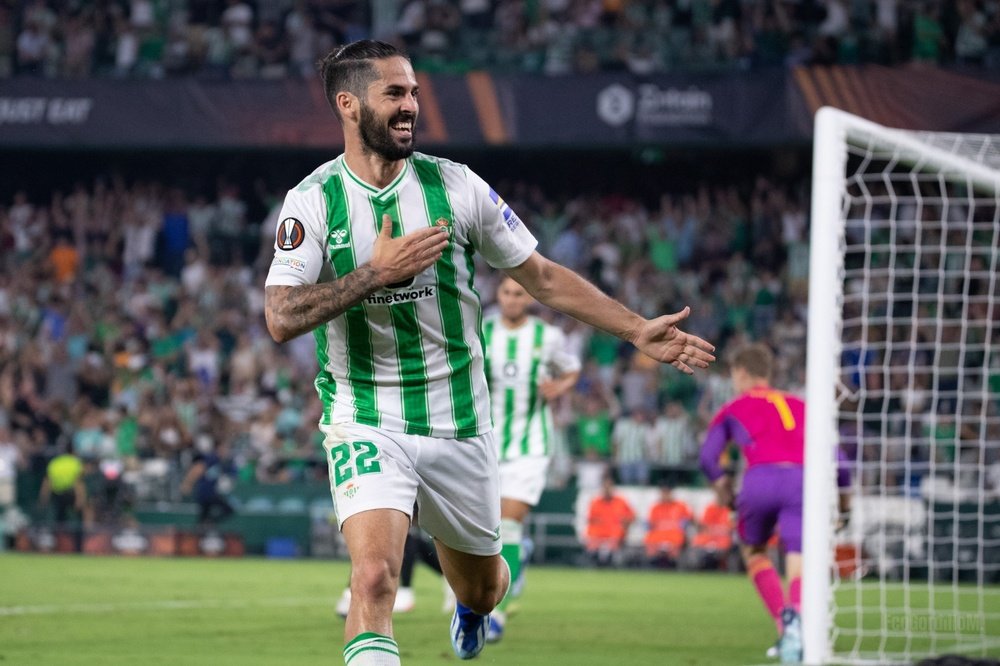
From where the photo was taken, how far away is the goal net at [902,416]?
7418 mm

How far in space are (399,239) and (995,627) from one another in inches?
284

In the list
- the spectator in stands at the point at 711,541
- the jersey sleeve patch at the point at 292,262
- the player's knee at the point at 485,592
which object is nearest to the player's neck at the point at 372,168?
the jersey sleeve patch at the point at 292,262

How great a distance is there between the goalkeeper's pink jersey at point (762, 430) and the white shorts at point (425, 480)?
11.7 feet

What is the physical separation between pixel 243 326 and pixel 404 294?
18676 millimetres

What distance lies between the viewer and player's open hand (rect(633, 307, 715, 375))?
222 inches

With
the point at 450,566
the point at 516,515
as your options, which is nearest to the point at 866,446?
the point at 516,515

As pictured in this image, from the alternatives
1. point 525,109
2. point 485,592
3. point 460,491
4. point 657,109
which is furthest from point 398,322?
point 525,109

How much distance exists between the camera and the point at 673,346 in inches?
223

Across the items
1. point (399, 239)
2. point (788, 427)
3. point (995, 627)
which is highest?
point (399, 239)

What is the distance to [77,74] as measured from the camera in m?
24.8

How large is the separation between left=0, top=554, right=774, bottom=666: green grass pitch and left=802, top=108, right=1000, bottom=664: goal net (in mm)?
1116

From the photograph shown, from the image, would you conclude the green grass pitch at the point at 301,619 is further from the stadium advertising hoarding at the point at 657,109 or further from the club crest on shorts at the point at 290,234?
the stadium advertising hoarding at the point at 657,109

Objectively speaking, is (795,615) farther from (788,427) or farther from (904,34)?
(904,34)

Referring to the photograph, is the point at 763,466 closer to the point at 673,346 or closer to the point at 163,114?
the point at 673,346
